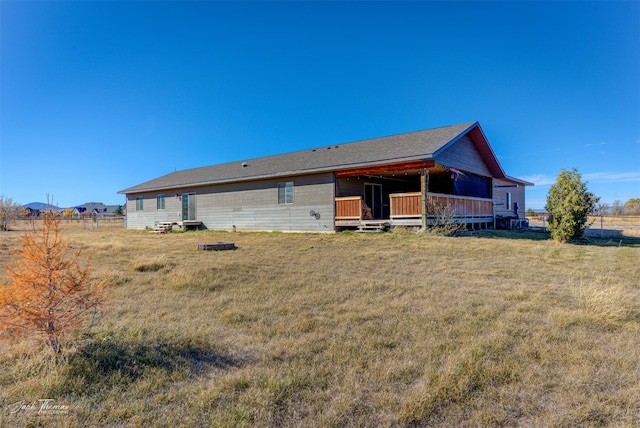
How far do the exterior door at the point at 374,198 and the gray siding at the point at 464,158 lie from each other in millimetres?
4332

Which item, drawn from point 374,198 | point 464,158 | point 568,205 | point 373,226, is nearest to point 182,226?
point 374,198

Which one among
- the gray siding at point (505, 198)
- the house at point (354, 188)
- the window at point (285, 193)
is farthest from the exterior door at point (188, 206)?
the gray siding at point (505, 198)

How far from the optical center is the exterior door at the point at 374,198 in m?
17.4

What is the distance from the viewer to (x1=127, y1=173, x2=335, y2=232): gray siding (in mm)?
15352

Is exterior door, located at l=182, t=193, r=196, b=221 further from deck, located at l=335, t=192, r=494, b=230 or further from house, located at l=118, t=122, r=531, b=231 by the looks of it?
deck, located at l=335, t=192, r=494, b=230

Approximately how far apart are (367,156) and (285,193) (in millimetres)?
4702

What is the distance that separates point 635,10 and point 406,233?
10.6 m

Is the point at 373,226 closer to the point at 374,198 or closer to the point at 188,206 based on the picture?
the point at 374,198

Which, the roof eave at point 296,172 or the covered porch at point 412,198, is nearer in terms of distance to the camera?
the roof eave at point 296,172

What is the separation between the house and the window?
5cm

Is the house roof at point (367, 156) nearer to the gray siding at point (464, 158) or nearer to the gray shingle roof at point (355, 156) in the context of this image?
the gray shingle roof at point (355, 156)

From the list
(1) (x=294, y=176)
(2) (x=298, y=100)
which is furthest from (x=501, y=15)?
(2) (x=298, y=100)

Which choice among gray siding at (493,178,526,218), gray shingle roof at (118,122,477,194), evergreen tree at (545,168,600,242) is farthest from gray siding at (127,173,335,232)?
gray siding at (493,178,526,218)

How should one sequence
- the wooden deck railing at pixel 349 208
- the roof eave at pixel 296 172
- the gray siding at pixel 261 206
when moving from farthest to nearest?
1. the gray siding at pixel 261 206
2. the wooden deck railing at pixel 349 208
3. the roof eave at pixel 296 172
